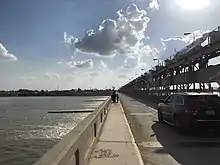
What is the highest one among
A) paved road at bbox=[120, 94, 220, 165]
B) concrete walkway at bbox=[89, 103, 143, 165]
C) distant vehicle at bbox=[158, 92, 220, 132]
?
distant vehicle at bbox=[158, 92, 220, 132]

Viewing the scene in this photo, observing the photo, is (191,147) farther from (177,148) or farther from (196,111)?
(196,111)

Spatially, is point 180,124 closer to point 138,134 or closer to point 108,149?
point 138,134

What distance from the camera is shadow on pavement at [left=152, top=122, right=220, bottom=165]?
871 cm

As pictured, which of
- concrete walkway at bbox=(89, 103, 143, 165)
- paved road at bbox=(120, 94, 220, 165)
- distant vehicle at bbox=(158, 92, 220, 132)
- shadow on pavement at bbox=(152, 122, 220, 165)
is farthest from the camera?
distant vehicle at bbox=(158, 92, 220, 132)

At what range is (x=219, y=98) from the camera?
13680mm

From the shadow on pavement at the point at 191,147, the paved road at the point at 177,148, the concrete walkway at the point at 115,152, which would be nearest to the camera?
the concrete walkway at the point at 115,152

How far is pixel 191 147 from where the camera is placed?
34.6 ft

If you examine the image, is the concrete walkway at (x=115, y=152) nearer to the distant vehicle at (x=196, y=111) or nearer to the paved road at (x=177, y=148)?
the paved road at (x=177, y=148)

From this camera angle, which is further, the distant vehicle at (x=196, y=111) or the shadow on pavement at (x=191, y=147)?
the distant vehicle at (x=196, y=111)

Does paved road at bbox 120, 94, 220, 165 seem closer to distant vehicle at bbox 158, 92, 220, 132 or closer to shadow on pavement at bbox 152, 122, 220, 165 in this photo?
shadow on pavement at bbox 152, 122, 220, 165

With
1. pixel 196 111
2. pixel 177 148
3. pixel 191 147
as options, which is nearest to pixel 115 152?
pixel 177 148

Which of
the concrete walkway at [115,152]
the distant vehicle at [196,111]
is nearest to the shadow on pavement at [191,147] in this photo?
the distant vehicle at [196,111]

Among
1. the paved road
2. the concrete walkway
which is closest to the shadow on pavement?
the paved road

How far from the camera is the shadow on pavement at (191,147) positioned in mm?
8711
